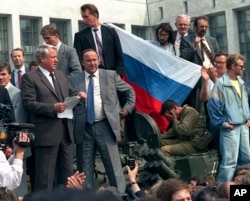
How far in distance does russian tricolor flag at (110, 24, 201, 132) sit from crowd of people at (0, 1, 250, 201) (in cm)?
17

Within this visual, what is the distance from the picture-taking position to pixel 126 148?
8.70 m

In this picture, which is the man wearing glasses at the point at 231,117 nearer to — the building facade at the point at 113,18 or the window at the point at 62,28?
the building facade at the point at 113,18

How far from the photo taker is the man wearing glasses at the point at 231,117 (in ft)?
28.9

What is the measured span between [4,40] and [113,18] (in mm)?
7771

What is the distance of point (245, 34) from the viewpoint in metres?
45.6

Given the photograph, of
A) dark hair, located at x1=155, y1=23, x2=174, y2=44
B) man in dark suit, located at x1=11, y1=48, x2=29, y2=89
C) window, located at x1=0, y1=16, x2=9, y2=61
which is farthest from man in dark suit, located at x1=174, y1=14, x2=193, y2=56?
window, located at x1=0, y1=16, x2=9, y2=61

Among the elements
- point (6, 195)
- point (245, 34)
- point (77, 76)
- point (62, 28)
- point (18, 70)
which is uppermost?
point (62, 28)

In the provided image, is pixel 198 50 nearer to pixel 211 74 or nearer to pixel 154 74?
pixel 211 74

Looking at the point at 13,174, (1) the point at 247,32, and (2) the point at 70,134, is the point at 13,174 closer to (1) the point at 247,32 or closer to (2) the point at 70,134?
(2) the point at 70,134

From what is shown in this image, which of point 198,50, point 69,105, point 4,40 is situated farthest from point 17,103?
point 4,40

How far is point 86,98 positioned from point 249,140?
2.41 metres

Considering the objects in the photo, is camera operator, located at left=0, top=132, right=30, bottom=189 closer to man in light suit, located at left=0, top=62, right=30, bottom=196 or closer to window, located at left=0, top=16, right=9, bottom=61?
man in light suit, located at left=0, top=62, right=30, bottom=196

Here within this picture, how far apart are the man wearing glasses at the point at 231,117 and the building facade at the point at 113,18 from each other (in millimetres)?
32539

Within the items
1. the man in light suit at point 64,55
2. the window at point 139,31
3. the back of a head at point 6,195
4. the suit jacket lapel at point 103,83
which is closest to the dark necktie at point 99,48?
the man in light suit at point 64,55
